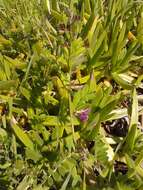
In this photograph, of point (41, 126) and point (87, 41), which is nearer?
point (41, 126)

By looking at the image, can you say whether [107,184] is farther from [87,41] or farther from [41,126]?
[87,41]

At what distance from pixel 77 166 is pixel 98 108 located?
252 millimetres

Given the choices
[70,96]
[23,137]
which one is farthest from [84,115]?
[23,137]

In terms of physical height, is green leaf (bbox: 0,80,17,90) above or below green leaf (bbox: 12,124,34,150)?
above

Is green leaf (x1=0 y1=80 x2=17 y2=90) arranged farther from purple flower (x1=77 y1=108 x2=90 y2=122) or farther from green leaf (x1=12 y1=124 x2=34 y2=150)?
purple flower (x1=77 y1=108 x2=90 y2=122)

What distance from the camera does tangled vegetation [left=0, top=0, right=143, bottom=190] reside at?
6.01ft

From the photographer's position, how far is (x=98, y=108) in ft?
6.41

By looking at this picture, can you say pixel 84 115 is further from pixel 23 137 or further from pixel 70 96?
pixel 23 137

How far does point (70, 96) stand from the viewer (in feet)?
6.49

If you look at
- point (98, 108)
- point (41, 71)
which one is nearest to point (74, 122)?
point (98, 108)

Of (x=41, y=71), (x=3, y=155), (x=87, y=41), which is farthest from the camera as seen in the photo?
(x=87, y=41)

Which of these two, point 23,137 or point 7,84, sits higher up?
point 7,84

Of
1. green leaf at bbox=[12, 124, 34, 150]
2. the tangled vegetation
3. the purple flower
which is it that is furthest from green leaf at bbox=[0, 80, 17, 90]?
the purple flower

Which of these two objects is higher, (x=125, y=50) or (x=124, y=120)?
(x=125, y=50)
